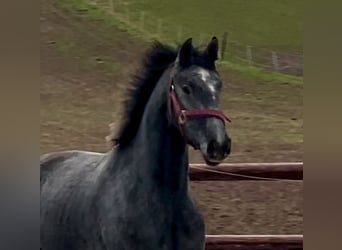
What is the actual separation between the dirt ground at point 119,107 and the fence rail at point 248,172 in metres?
0.02

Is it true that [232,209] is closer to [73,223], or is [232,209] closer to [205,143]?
[205,143]

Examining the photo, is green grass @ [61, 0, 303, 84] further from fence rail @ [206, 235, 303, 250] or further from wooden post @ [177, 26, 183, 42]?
fence rail @ [206, 235, 303, 250]

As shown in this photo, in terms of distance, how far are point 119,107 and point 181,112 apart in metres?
0.19

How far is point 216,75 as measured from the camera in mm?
1578

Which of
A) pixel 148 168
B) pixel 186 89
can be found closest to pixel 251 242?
pixel 148 168

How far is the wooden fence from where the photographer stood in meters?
1.66

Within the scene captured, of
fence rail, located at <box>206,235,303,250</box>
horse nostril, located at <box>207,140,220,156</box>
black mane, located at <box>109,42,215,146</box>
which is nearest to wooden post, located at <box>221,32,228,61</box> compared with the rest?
black mane, located at <box>109,42,215,146</box>

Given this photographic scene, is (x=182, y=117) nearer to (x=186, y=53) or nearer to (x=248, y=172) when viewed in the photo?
(x=186, y=53)

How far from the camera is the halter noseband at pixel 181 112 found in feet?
5.03

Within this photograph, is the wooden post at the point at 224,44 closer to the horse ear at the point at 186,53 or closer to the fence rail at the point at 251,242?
the horse ear at the point at 186,53

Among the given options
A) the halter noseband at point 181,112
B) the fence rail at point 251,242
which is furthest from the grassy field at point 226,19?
the fence rail at point 251,242
